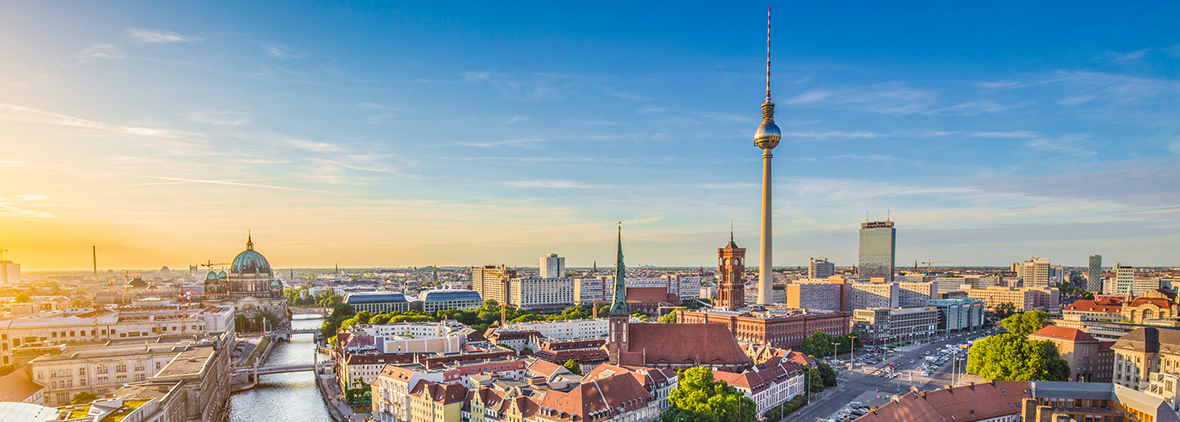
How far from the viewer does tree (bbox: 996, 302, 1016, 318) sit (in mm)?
129125

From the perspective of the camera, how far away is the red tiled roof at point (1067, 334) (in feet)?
185

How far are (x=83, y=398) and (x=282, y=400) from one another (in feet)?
54.5

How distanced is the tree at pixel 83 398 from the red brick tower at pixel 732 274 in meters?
74.6

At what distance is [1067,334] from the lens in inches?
2249

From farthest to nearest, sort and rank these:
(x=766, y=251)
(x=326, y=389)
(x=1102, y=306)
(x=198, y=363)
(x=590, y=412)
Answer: (x=766, y=251) → (x=1102, y=306) → (x=326, y=389) → (x=198, y=363) → (x=590, y=412)

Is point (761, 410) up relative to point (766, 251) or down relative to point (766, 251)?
down

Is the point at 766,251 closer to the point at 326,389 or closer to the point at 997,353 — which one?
the point at 997,353

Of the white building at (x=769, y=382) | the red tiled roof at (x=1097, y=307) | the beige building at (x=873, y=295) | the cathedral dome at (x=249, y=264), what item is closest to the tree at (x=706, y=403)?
the white building at (x=769, y=382)

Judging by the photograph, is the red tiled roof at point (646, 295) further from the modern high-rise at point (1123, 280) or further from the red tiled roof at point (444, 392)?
the modern high-rise at point (1123, 280)

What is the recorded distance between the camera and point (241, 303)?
120750 mm

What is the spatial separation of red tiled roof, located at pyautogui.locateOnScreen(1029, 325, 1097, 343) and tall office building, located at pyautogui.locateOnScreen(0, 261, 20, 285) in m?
195

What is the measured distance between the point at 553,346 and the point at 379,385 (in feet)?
69.4

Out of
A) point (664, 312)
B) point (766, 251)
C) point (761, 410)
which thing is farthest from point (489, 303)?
point (761, 410)

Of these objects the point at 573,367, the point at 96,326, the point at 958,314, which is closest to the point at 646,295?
the point at 958,314
